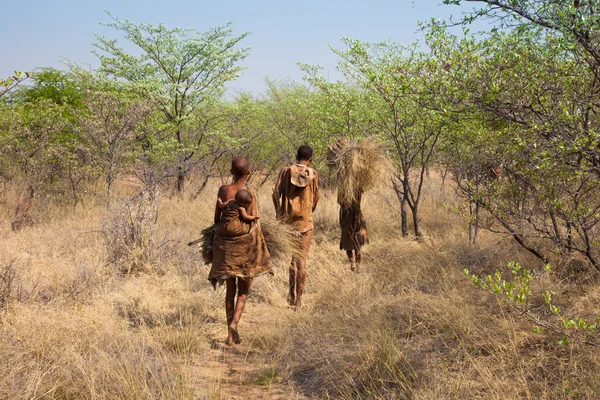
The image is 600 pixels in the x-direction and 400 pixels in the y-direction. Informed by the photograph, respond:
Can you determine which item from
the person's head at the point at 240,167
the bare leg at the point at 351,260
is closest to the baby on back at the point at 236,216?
the person's head at the point at 240,167

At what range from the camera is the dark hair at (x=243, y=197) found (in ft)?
15.2

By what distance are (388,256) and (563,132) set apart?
12.8ft

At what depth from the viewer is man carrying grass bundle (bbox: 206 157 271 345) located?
4750 millimetres

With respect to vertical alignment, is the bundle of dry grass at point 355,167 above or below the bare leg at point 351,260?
above

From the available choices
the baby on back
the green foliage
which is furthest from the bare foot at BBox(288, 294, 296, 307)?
the green foliage

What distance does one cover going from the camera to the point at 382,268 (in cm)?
691

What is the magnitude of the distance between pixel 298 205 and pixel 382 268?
1611 millimetres

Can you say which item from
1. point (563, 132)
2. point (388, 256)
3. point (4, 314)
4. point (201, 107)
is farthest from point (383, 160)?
point (201, 107)

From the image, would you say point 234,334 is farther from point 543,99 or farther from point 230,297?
point 543,99

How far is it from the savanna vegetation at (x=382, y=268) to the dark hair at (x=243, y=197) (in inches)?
47.3

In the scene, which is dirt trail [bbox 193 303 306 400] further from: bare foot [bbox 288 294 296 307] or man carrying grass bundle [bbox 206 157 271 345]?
bare foot [bbox 288 294 296 307]

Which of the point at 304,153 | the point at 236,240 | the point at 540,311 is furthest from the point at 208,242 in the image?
the point at 540,311

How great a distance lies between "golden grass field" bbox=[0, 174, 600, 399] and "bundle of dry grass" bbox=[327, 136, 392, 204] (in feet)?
3.39

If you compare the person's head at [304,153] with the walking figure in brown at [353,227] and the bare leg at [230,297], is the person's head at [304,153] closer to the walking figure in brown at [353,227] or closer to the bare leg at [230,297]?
the walking figure in brown at [353,227]
